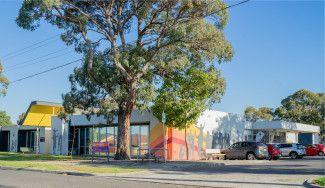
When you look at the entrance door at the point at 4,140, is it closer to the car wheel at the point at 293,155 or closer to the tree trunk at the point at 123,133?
the tree trunk at the point at 123,133

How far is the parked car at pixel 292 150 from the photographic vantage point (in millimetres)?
40469

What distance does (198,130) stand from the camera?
123ft

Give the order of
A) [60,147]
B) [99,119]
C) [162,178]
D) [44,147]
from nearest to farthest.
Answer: [162,178] → [99,119] → [60,147] → [44,147]

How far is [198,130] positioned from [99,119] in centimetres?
935

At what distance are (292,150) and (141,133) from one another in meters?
13.9

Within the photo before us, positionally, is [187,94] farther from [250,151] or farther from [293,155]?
[293,155]

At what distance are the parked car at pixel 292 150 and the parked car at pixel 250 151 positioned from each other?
18.7 feet

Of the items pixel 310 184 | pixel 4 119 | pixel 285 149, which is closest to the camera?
pixel 310 184

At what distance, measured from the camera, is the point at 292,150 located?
133ft

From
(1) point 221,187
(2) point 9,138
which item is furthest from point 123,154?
(2) point 9,138

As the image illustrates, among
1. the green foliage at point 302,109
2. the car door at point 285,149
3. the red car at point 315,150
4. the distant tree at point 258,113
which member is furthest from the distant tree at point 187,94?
the distant tree at point 258,113

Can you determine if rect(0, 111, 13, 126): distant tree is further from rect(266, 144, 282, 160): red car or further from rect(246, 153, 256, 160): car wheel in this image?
rect(246, 153, 256, 160): car wheel

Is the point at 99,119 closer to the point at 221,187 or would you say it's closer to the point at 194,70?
the point at 194,70

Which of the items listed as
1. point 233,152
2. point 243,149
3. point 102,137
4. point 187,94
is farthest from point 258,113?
point 187,94
